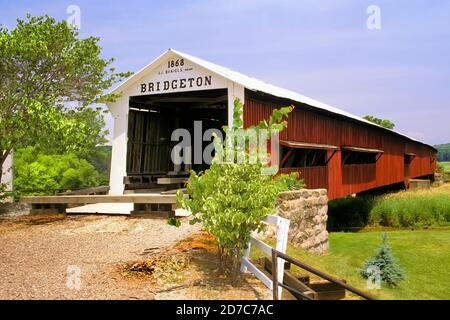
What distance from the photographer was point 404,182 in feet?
111

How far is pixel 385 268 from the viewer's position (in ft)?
33.8

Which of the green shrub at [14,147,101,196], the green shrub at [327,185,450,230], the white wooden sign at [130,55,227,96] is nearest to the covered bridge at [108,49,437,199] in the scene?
the white wooden sign at [130,55,227,96]

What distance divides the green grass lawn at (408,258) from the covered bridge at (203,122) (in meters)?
2.41

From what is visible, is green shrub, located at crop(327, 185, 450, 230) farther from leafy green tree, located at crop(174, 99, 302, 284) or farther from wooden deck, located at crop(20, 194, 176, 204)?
leafy green tree, located at crop(174, 99, 302, 284)

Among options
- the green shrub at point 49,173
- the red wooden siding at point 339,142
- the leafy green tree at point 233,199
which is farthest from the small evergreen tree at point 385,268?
the green shrub at point 49,173

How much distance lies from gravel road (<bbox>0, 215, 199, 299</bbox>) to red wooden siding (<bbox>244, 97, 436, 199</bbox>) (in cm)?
461

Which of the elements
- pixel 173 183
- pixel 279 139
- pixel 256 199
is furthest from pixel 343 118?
pixel 256 199

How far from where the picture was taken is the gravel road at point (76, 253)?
17.7 ft

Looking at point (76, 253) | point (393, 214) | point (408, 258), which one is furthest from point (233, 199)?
point (393, 214)

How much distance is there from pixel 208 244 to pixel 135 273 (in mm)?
1855

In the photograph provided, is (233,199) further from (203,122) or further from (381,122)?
(381,122)

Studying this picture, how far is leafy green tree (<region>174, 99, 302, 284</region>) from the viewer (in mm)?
5578

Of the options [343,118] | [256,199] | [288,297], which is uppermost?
[343,118]
